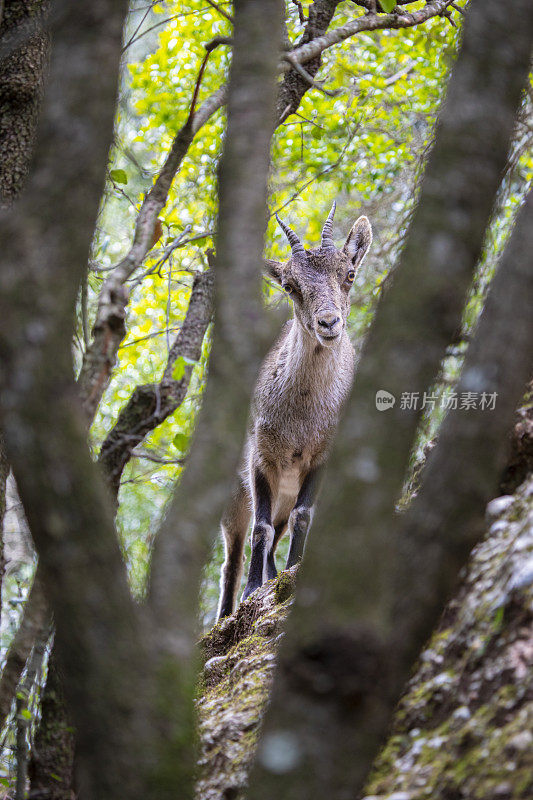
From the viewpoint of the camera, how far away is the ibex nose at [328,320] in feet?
22.4

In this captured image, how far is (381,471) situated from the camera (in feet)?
7.47

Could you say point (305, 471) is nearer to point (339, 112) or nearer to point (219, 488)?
point (339, 112)

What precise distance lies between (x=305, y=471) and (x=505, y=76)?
17.1 ft

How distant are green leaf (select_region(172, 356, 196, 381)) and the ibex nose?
11.2 ft

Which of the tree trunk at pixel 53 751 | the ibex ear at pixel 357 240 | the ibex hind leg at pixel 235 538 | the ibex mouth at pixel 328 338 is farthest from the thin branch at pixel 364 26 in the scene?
the ibex hind leg at pixel 235 538

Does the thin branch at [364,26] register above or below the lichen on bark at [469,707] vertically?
above

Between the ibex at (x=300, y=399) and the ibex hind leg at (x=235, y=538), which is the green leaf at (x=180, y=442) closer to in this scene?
the ibex at (x=300, y=399)

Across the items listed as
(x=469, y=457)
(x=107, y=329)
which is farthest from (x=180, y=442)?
(x=469, y=457)

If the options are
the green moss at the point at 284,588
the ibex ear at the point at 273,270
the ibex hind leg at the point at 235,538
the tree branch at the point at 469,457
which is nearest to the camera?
the tree branch at the point at 469,457

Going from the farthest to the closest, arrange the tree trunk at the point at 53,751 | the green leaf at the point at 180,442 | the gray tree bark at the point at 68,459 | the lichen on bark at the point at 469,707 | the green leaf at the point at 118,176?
the green leaf at the point at 118,176
the green leaf at the point at 180,442
the tree trunk at the point at 53,751
the lichen on bark at the point at 469,707
the gray tree bark at the point at 68,459

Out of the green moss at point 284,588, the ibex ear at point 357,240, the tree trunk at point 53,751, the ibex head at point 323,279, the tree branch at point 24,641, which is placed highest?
the ibex ear at point 357,240

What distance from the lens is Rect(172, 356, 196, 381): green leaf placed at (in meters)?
3.45

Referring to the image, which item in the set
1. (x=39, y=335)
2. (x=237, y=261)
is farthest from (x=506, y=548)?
(x=39, y=335)

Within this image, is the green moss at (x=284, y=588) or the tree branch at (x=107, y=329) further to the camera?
the green moss at (x=284, y=588)
